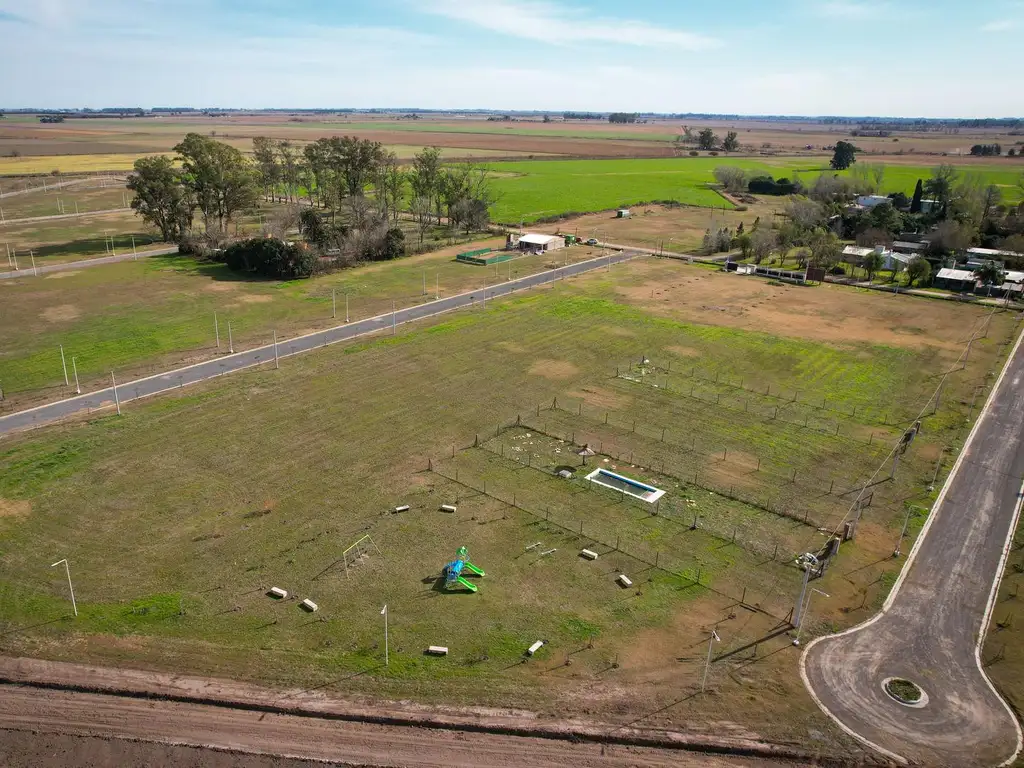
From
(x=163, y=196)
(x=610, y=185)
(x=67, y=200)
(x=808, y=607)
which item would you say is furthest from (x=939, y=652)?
(x=67, y=200)

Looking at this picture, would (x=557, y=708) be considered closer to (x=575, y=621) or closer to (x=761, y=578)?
(x=575, y=621)

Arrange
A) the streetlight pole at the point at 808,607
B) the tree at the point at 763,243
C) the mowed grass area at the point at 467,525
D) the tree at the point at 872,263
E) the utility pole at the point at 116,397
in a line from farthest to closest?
the tree at the point at 763,243
the tree at the point at 872,263
the utility pole at the point at 116,397
the streetlight pole at the point at 808,607
the mowed grass area at the point at 467,525

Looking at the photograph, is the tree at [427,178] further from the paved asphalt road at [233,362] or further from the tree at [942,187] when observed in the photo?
the tree at [942,187]

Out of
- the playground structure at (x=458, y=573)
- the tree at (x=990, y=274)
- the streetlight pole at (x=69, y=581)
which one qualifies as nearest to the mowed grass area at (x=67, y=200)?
the streetlight pole at (x=69, y=581)

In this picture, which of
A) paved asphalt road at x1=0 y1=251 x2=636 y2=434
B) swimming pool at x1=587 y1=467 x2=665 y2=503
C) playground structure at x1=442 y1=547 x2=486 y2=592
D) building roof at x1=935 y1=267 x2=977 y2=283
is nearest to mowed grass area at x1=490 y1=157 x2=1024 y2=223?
paved asphalt road at x1=0 y1=251 x2=636 y2=434

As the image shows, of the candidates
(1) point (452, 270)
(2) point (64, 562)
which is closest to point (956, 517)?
(2) point (64, 562)

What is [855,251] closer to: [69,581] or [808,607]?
[808,607]
